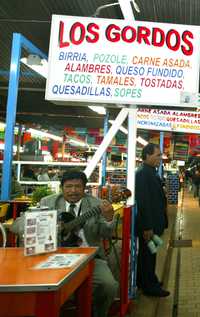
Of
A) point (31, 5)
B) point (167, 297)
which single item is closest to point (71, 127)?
point (31, 5)

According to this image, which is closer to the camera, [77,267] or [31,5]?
[77,267]

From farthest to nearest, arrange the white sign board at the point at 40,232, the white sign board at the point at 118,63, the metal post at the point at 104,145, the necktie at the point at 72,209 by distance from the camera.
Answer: the metal post at the point at 104,145 < the white sign board at the point at 118,63 < the necktie at the point at 72,209 < the white sign board at the point at 40,232

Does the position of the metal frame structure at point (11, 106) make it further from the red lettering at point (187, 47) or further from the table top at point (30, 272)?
the table top at point (30, 272)

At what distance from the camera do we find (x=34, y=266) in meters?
2.41

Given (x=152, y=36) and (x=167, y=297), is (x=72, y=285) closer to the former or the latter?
(x=152, y=36)

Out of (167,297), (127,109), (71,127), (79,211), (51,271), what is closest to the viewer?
(51,271)

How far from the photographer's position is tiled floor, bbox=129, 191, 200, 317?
15.2 feet

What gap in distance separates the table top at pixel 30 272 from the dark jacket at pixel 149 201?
1995 mm

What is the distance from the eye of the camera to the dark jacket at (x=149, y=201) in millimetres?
4797


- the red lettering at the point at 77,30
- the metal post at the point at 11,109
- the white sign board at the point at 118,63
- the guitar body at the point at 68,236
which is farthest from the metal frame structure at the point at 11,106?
the guitar body at the point at 68,236

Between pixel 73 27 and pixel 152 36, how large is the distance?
2.52 ft

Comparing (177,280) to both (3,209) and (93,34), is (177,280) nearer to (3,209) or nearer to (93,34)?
(3,209)

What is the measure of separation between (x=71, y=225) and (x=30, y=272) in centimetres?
118

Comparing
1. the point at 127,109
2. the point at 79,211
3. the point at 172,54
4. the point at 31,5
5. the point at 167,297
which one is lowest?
the point at 167,297
